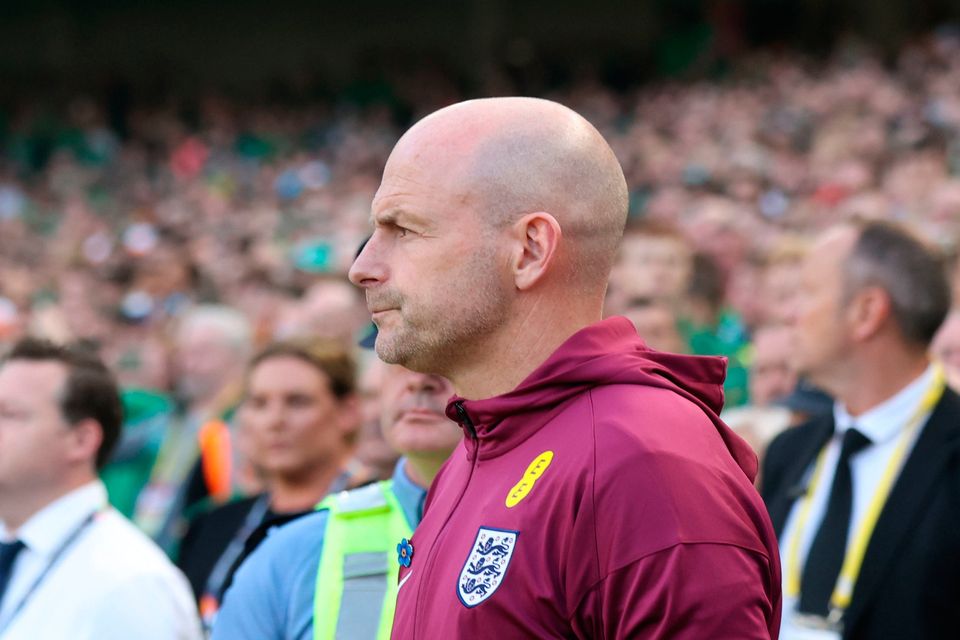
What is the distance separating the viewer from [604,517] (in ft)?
6.04

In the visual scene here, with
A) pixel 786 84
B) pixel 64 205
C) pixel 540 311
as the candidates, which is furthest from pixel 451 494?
pixel 64 205

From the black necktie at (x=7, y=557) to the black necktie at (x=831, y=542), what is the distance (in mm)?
2126

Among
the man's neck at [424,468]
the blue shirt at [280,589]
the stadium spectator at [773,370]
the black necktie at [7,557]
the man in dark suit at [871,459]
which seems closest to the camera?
the blue shirt at [280,589]

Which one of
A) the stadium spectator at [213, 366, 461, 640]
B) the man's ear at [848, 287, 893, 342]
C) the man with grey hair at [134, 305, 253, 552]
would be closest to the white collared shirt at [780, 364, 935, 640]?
the man's ear at [848, 287, 893, 342]

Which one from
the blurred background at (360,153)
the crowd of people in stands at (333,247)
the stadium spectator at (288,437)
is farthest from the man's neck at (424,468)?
the blurred background at (360,153)

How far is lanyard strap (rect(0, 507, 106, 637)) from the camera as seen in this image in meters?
3.65

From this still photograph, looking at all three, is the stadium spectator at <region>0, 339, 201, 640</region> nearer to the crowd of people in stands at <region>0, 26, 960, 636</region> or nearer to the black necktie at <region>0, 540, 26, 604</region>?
the black necktie at <region>0, 540, 26, 604</region>

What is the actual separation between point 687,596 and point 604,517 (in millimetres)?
155

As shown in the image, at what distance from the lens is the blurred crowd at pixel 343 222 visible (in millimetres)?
6168

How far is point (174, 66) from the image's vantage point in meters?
23.8

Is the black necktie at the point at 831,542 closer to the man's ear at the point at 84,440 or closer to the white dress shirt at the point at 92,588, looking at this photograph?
the white dress shirt at the point at 92,588

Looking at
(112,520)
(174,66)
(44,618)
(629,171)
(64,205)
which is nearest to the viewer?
(44,618)

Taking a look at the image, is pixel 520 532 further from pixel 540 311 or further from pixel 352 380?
pixel 352 380

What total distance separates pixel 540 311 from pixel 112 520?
2.11 metres
